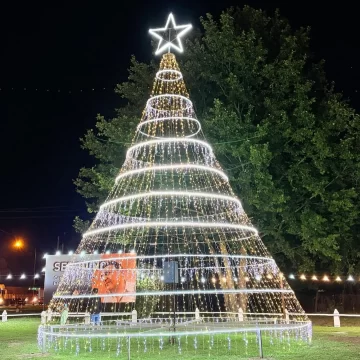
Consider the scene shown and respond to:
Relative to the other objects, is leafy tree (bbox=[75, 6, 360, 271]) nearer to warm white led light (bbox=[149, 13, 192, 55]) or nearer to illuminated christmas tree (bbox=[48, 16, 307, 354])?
illuminated christmas tree (bbox=[48, 16, 307, 354])

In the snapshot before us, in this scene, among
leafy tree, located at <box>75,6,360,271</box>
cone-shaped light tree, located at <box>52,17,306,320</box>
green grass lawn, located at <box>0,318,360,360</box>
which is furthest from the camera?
leafy tree, located at <box>75,6,360,271</box>

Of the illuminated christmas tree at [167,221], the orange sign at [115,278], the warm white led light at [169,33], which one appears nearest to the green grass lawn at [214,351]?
the illuminated christmas tree at [167,221]

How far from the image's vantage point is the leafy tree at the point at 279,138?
20.8 metres

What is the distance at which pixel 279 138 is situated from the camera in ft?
70.9

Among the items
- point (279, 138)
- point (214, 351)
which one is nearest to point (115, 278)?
point (214, 351)

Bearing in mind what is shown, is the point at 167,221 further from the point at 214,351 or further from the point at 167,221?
the point at 214,351

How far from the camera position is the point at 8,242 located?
172 feet

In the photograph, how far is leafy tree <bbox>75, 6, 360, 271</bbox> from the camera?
20.8 meters

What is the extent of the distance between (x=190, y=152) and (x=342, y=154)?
271 inches

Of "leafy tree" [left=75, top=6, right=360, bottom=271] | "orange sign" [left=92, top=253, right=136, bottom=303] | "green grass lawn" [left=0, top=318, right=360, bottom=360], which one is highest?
"leafy tree" [left=75, top=6, right=360, bottom=271]

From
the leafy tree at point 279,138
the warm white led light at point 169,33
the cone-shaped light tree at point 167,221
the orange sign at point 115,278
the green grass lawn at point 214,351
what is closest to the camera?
the green grass lawn at point 214,351

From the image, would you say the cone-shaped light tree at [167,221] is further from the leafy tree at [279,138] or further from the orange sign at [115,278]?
the leafy tree at [279,138]

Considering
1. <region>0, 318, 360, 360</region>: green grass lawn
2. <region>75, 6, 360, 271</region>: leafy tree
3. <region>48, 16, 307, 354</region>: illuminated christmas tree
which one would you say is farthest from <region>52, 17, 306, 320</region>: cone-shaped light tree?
<region>75, 6, 360, 271</region>: leafy tree

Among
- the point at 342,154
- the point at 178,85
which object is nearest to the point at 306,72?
the point at 342,154
